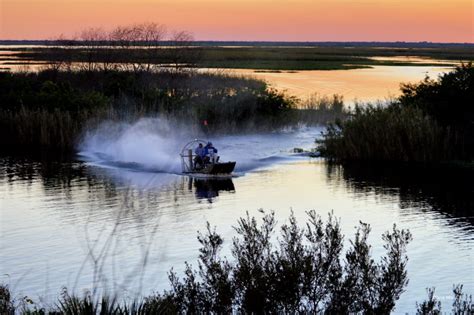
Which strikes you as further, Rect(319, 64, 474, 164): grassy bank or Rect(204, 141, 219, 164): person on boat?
Rect(319, 64, 474, 164): grassy bank

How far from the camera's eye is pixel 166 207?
42.8 m

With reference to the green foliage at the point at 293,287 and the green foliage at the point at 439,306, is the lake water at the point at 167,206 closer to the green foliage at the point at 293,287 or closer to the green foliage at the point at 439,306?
the green foliage at the point at 293,287

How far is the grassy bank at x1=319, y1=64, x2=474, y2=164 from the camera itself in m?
57.9

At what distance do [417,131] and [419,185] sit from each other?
830 cm

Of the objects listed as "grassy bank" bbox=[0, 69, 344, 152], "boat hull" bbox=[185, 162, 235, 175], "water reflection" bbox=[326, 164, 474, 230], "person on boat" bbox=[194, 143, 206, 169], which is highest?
"grassy bank" bbox=[0, 69, 344, 152]

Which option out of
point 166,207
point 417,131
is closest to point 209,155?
point 166,207

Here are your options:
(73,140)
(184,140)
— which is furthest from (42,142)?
(184,140)

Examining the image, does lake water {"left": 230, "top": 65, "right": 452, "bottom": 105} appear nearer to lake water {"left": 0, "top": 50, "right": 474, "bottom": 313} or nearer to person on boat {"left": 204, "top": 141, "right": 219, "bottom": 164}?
lake water {"left": 0, "top": 50, "right": 474, "bottom": 313}

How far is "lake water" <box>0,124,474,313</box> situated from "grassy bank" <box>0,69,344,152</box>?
304cm

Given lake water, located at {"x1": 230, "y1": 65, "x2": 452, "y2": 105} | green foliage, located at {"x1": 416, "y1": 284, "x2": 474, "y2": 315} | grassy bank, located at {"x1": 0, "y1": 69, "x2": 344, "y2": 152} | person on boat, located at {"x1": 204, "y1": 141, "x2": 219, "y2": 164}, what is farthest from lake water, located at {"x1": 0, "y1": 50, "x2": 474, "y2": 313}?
lake water, located at {"x1": 230, "y1": 65, "x2": 452, "y2": 105}

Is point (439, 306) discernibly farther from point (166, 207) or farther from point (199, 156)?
point (199, 156)

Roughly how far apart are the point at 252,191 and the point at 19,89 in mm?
37929

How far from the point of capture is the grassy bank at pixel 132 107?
2675 inches

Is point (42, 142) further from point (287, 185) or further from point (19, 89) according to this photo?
point (287, 185)
